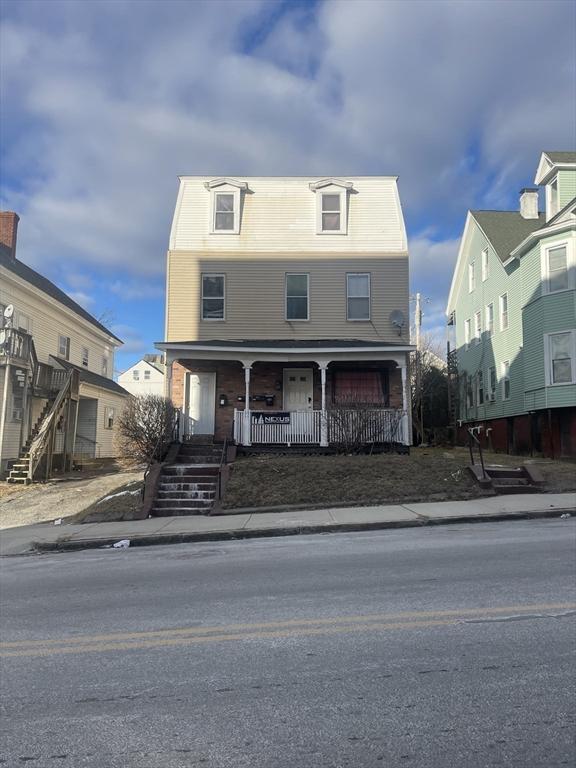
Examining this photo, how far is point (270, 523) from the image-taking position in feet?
36.0

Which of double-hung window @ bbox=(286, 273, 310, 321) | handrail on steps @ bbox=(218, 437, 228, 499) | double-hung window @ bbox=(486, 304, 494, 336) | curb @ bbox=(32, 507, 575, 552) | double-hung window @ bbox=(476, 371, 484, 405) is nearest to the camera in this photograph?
curb @ bbox=(32, 507, 575, 552)

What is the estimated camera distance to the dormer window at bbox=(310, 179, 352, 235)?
20297mm

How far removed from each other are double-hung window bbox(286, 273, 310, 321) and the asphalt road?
12.7 meters

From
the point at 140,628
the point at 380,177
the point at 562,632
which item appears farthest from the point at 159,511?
the point at 380,177

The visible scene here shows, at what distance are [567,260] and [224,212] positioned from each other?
11.4 metres

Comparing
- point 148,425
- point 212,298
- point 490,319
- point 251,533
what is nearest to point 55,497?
point 148,425

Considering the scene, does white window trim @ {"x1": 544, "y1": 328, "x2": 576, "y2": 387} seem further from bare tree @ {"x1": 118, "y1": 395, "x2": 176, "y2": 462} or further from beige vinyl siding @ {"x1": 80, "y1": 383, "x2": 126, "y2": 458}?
beige vinyl siding @ {"x1": 80, "y1": 383, "x2": 126, "y2": 458}

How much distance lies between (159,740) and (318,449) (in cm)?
1355

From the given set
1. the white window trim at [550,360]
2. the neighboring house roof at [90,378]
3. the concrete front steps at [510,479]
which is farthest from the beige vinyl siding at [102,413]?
the concrete front steps at [510,479]

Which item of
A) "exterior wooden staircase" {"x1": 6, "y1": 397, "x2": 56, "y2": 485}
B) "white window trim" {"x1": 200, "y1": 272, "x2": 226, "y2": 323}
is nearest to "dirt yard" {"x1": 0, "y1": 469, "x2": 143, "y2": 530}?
"exterior wooden staircase" {"x1": 6, "y1": 397, "x2": 56, "y2": 485}

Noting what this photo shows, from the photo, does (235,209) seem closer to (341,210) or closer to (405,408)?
(341,210)

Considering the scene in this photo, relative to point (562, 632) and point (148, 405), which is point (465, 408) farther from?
point (562, 632)

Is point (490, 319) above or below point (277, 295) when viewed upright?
above

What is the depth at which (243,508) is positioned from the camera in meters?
12.6
